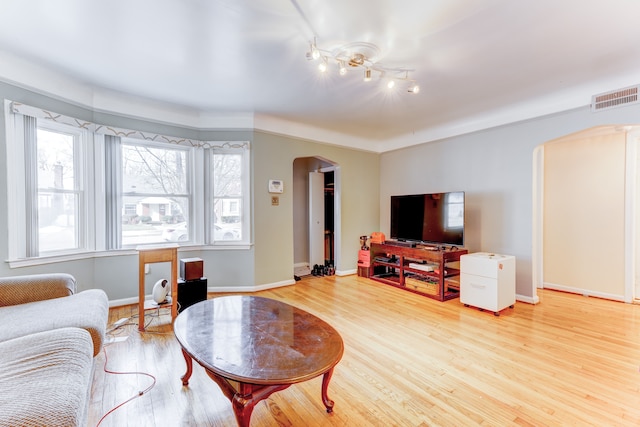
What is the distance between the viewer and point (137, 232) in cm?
348

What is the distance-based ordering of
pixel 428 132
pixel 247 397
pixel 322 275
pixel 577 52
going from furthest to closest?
pixel 322 275 → pixel 428 132 → pixel 577 52 → pixel 247 397

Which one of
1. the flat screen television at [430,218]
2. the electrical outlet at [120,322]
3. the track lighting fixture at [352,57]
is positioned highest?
the track lighting fixture at [352,57]

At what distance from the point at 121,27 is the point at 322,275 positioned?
4114 mm

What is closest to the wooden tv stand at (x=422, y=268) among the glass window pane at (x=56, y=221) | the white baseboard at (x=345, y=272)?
the white baseboard at (x=345, y=272)

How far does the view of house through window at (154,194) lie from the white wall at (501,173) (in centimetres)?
367

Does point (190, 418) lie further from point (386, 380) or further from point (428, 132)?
point (428, 132)

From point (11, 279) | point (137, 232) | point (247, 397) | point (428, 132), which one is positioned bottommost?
point (247, 397)

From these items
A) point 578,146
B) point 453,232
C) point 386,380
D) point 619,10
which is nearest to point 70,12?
point 386,380

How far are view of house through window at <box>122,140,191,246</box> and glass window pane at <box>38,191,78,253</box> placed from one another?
18.5 inches

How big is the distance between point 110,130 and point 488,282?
180 inches

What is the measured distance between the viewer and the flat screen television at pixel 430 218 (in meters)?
3.69

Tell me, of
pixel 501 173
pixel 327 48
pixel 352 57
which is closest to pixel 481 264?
pixel 501 173

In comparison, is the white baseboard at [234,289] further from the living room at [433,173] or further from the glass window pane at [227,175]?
the glass window pane at [227,175]

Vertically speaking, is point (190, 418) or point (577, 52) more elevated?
point (577, 52)
